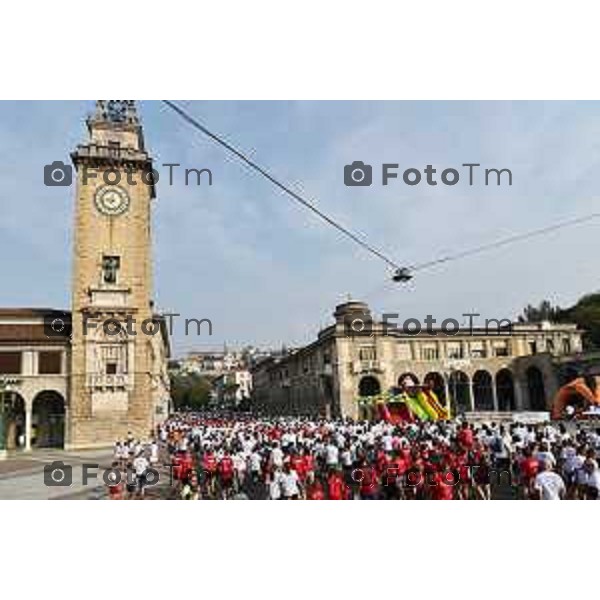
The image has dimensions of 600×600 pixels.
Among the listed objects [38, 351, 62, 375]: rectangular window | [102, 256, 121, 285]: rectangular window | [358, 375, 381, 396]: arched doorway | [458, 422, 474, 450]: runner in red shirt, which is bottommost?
[458, 422, 474, 450]: runner in red shirt

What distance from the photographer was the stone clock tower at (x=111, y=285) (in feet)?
135

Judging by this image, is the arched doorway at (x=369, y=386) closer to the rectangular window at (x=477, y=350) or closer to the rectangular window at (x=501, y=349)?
the rectangular window at (x=477, y=350)

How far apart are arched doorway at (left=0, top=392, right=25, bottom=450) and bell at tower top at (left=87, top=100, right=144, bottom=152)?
58.1 ft

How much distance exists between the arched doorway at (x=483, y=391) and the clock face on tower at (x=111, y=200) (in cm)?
3803

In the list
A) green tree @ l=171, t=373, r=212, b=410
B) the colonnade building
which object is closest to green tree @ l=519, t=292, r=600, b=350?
the colonnade building

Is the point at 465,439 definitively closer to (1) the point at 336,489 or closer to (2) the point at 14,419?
(1) the point at 336,489

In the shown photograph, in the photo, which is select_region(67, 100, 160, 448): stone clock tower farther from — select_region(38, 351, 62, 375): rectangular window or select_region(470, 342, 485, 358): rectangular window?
select_region(470, 342, 485, 358): rectangular window

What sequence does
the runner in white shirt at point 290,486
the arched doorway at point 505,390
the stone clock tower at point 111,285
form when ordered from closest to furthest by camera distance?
the runner in white shirt at point 290,486
the stone clock tower at point 111,285
the arched doorway at point 505,390

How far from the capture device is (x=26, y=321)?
43938 mm

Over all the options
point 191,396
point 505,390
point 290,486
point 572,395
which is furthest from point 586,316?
point 191,396

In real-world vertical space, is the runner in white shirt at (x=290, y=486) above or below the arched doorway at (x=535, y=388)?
below

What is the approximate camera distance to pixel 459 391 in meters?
65.3

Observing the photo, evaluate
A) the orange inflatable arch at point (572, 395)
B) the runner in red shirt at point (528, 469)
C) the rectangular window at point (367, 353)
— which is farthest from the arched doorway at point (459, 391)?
the runner in red shirt at point (528, 469)

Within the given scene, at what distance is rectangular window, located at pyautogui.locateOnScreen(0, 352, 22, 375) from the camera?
4178 cm
